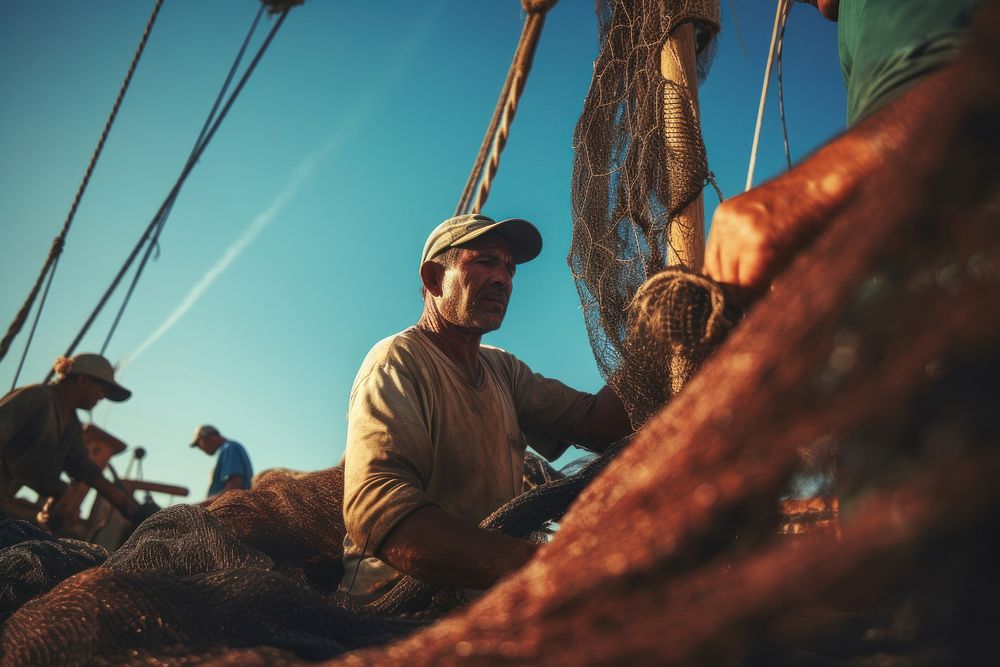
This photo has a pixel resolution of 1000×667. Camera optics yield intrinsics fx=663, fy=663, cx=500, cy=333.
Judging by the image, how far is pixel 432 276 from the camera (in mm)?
3094

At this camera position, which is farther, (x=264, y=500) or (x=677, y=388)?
(x=264, y=500)

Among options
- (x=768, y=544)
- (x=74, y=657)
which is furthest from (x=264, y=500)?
(x=768, y=544)

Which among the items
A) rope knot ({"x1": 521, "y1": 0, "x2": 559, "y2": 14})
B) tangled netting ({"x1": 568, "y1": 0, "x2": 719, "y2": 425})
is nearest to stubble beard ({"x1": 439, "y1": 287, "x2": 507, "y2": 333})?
tangled netting ({"x1": 568, "y1": 0, "x2": 719, "y2": 425})

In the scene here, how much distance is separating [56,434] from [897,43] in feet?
Result: 22.9

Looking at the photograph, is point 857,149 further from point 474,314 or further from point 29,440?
point 29,440

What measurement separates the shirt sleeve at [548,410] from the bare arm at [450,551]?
3.83 feet

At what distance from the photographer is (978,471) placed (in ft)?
1.77

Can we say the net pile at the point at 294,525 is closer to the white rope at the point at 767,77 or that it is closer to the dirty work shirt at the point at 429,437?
the dirty work shirt at the point at 429,437

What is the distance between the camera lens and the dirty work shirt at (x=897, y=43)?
0.98m

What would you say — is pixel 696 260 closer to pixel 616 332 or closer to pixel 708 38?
pixel 616 332

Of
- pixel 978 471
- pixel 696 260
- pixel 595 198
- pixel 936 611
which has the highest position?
pixel 595 198

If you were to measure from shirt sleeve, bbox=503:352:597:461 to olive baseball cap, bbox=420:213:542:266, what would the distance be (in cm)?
60

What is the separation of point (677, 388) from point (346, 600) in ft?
3.74

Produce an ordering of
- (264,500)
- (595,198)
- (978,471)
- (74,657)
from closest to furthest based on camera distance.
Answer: (978,471)
(74,657)
(595,198)
(264,500)
